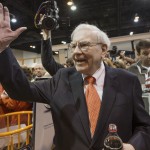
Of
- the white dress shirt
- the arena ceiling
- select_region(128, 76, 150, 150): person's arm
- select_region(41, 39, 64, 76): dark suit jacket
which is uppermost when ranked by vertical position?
the arena ceiling

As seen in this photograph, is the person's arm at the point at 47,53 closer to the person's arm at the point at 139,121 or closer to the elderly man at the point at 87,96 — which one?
the elderly man at the point at 87,96

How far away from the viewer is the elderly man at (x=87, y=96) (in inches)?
49.1

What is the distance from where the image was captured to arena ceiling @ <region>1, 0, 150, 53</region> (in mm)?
8766

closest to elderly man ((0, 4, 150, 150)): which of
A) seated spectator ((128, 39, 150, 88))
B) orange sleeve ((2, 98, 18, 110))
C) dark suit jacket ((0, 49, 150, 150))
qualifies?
dark suit jacket ((0, 49, 150, 150))

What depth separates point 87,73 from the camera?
143 centimetres

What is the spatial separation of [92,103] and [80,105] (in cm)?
7

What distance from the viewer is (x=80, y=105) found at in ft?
4.32

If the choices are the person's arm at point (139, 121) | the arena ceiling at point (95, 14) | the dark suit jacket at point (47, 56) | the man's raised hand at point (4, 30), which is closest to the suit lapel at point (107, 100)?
the person's arm at point (139, 121)

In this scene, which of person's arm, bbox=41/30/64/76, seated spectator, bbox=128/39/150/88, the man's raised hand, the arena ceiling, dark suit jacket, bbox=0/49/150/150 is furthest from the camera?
the arena ceiling

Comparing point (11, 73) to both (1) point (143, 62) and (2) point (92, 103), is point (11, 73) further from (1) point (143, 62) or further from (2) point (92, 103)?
(1) point (143, 62)

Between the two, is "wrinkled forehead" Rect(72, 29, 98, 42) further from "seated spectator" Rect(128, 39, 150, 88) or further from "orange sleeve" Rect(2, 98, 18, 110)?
"seated spectator" Rect(128, 39, 150, 88)

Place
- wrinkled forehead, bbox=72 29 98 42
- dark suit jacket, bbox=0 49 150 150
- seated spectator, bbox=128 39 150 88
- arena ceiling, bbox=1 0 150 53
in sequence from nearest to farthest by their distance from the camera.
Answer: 1. dark suit jacket, bbox=0 49 150 150
2. wrinkled forehead, bbox=72 29 98 42
3. seated spectator, bbox=128 39 150 88
4. arena ceiling, bbox=1 0 150 53

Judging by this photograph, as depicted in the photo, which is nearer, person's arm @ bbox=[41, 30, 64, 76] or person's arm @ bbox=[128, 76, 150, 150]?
person's arm @ bbox=[128, 76, 150, 150]

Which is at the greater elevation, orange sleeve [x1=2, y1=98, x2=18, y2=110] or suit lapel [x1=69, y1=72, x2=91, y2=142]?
suit lapel [x1=69, y1=72, x2=91, y2=142]
